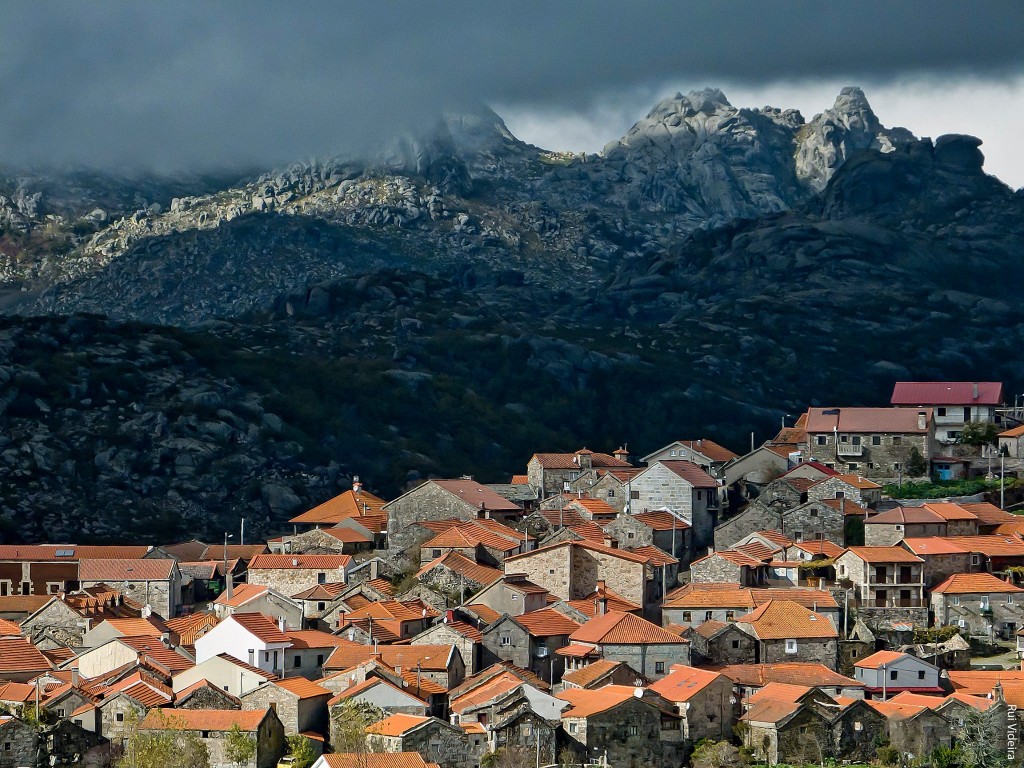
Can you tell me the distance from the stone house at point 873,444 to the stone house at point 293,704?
56.3m

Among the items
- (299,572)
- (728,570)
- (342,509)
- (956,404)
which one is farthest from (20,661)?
(956,404)

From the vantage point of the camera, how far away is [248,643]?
92000 mm

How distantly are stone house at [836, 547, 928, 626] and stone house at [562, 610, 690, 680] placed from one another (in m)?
13.8

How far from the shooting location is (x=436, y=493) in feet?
399

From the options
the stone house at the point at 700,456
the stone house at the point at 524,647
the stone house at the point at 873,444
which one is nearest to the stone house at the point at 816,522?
the stone house at the point at 700,456

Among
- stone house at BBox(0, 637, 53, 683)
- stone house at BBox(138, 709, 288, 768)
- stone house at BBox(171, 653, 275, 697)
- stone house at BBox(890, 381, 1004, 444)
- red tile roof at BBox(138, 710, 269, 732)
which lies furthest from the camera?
stone house at BBox(890, 381, 1004, 444)

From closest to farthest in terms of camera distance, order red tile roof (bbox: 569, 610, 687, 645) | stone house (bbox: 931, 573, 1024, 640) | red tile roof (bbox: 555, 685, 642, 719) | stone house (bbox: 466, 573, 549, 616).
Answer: red tile roof (bbox: 555, 685, 642, 719)
red tile roof (bbox: 569, 610, 687, 645)
stone house (bbox: 466, 573, 549, 616)
stone house (bbox: 931, 573, 1024, 640)

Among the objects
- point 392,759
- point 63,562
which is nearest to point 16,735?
point 392,759

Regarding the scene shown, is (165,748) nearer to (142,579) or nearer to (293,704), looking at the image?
(293,704)

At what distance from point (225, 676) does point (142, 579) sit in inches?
1251

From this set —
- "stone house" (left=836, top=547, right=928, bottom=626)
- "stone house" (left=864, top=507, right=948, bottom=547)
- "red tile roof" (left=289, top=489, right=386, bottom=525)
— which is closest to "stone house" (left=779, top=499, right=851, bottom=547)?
"stone house" (left=864, top=507, right=948, bottom=547)

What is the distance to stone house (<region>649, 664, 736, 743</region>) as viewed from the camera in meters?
84.1

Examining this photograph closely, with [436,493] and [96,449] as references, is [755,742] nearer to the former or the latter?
[436,493]

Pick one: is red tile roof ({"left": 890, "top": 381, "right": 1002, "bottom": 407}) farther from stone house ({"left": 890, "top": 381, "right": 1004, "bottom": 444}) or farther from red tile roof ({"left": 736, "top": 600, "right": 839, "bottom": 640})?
red tile roof ({"left": 736, "top": 600, "right": 839, "bottom": 640})
